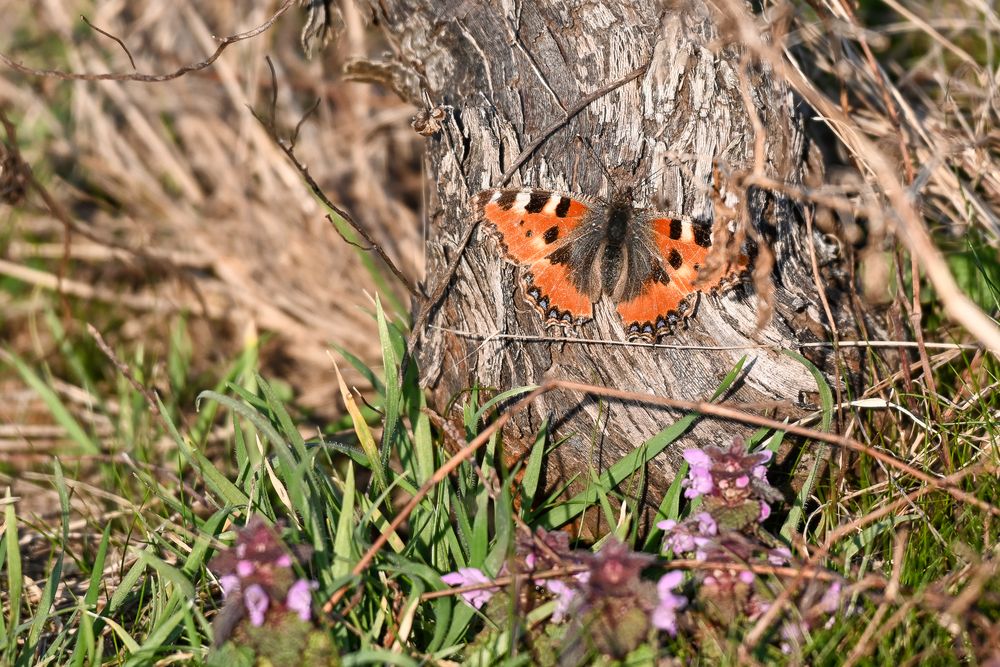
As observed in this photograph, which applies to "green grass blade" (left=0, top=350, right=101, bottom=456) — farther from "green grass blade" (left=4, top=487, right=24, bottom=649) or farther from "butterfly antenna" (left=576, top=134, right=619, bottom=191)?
"butterfly antenna" (left=576, top=134, right=619, bottom=191)

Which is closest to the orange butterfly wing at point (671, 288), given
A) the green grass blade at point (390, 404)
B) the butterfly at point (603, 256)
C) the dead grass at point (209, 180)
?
the butterfly at point (603, 256)

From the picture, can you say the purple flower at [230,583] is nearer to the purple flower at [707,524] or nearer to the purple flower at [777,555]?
the purple flower at [707,524]

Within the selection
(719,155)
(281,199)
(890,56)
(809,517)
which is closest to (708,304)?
(719,155)

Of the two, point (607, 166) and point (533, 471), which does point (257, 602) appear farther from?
point (607, 166)

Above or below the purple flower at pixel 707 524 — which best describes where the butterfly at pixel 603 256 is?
above

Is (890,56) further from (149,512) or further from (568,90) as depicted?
(149,512)

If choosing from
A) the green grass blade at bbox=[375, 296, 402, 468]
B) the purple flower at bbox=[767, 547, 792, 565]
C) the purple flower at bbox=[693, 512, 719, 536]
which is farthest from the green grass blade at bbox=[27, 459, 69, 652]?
the purple flower at bbox=[767, 547, 792, 565]
